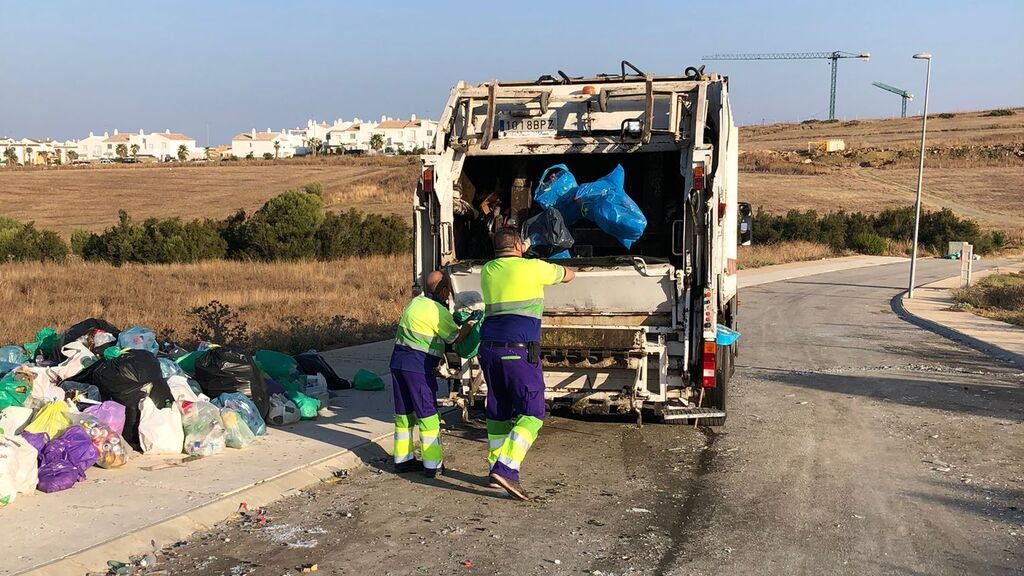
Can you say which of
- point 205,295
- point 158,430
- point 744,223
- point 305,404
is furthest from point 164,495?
point 205,295

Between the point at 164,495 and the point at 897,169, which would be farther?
the point at 897,169

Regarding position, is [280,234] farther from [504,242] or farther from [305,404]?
[504,242]

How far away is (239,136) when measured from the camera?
6644 inches

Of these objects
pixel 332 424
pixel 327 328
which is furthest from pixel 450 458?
pixel 327 328

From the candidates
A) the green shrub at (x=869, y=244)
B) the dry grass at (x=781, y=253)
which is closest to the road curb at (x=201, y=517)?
the dry grass at (x=781, y=253)

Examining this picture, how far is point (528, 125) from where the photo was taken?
8.41m

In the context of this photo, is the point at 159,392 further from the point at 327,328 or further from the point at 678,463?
the point at 327,328

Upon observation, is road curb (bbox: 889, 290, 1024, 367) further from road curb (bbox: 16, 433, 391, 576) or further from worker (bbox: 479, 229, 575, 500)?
road curb (bbox: 16, 433, 391, 576)

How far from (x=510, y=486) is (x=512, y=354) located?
32.1 inches

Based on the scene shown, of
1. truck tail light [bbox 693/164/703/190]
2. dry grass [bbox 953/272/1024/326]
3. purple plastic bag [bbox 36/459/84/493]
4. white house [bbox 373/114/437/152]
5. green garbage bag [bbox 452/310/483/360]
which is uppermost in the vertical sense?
white house [bbox 373/114/437/152]

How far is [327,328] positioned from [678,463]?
24.4ft

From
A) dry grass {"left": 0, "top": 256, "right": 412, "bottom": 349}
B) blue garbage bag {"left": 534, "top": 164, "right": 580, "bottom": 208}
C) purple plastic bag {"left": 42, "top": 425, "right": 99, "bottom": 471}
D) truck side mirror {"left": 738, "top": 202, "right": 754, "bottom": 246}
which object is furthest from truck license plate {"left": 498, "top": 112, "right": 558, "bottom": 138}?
dry grass {"left": 0, "top": 256, "right": 412, "bottom": 349}

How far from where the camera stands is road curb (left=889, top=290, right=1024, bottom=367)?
43.3 ft

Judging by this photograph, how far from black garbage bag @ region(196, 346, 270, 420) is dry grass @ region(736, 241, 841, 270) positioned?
2683cm
